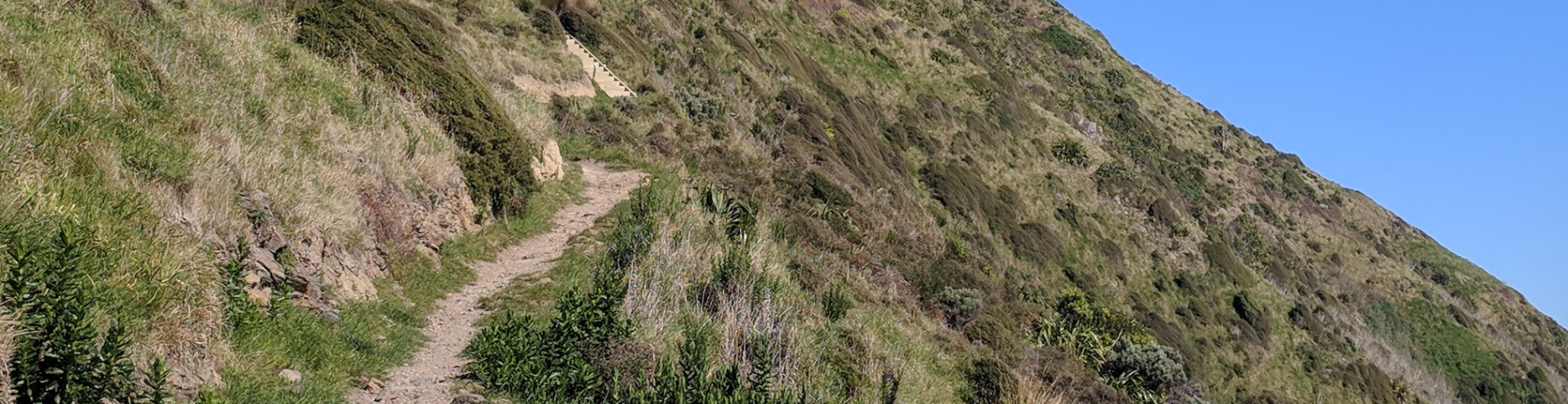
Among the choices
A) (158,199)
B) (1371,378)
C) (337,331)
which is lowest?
(337,331)

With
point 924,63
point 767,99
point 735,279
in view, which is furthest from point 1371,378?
point 735,279

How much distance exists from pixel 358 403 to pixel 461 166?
5778 mm

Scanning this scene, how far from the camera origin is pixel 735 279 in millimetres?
9547

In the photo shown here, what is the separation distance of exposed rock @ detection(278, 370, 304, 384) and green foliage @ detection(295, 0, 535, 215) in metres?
5.53

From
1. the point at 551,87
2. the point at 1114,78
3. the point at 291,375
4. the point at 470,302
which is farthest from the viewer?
the point at 1114,78

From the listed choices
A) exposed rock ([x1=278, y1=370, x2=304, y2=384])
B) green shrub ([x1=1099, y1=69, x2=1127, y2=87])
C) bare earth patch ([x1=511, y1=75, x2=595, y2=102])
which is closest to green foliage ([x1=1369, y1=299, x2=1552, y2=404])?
green shrub ([x1=1099, y1=69, x2=1127, y2=87])

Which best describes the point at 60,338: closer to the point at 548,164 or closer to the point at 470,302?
the point at 470,302

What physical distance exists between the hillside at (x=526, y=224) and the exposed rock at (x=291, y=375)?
0.23ft

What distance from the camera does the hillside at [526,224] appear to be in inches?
221

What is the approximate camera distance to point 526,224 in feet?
39.0

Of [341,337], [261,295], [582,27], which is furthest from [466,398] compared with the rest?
[582,27]

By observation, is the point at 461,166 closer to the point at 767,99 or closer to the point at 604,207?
the point at 604,207

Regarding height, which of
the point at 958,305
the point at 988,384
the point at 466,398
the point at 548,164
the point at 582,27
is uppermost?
the point at 988,384

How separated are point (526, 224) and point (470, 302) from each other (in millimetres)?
3054
